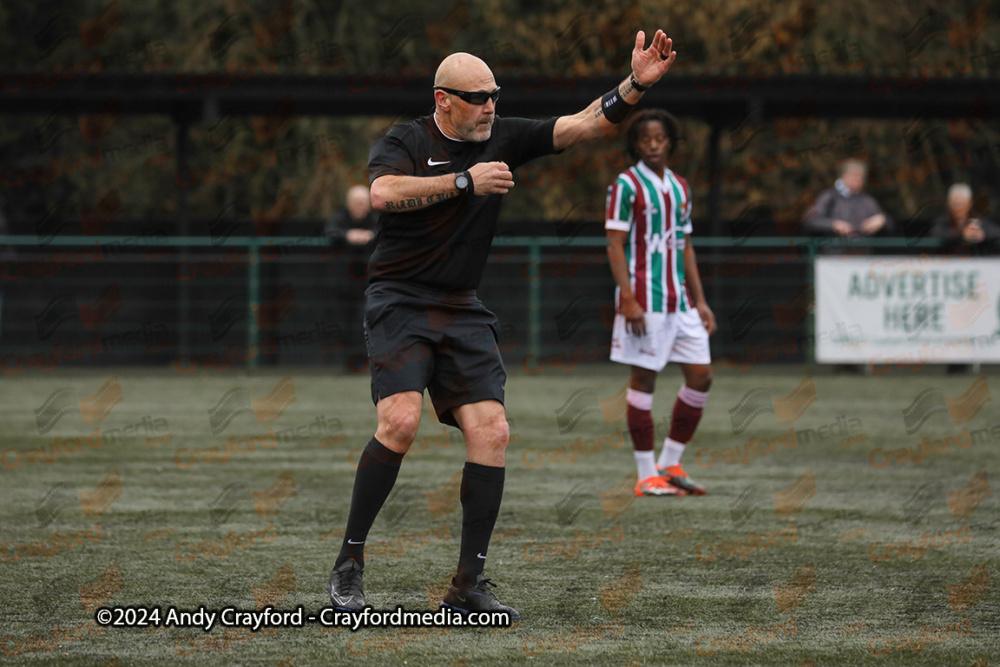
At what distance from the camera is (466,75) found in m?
5.15

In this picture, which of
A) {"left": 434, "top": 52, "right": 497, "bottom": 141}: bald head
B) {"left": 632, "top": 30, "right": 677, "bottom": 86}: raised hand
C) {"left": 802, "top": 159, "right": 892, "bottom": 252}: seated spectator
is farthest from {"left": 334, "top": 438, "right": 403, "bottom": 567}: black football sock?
{"left": 802, "top": 159, "right": 892, "bottom": 252}: seated spectator

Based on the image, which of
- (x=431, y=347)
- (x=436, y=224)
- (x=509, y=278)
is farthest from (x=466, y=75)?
(x=509, y=278)

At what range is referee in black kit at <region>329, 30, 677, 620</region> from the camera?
5164mm

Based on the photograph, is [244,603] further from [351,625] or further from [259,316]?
[259,316]

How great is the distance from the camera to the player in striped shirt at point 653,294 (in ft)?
27.6

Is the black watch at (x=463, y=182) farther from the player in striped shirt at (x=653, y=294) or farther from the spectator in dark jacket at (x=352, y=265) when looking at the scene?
the spectator in dark jacket at (x=352, y=265)

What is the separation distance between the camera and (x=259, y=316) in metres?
18.3

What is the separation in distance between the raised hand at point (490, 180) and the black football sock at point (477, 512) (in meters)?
0.99

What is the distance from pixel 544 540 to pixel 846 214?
11.9 m

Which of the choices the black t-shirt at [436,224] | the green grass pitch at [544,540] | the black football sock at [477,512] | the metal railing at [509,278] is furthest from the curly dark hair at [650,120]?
the metal railing at [509,278]

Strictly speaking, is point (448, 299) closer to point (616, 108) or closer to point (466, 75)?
point (466, 75)

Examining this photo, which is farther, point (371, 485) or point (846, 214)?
point (846, 214)

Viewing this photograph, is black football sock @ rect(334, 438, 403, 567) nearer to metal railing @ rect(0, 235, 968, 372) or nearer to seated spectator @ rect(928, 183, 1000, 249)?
metal railing @ rect(0, 235, 968, 372)

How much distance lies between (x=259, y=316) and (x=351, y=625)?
1370 cm
